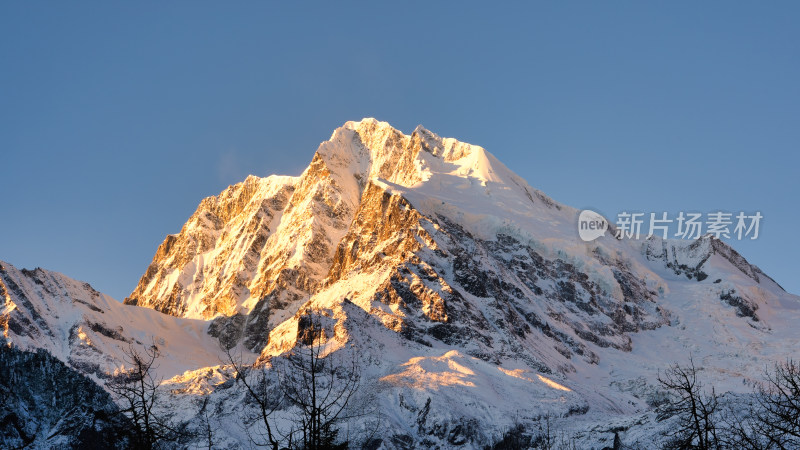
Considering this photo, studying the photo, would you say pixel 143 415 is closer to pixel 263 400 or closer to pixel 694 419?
pixel 694 419

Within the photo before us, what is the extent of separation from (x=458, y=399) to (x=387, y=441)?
18.8 metres

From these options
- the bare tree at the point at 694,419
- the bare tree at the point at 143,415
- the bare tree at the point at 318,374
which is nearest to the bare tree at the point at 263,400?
the bare tree at the point at 318,374

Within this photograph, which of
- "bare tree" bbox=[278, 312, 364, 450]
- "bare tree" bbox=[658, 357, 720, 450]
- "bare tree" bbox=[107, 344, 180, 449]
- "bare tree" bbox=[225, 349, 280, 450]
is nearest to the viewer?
"bare tree" bbox=[225, 349, 280, 450]

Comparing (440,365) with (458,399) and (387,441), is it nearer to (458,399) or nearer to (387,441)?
(458,399)

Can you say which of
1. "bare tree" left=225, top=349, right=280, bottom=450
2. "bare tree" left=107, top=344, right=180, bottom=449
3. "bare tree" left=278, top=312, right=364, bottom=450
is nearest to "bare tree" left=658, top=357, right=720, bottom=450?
"bare tree" left=225, top=349, right=280, bottom=450

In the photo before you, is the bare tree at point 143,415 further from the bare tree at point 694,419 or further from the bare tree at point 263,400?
the bare tree at point 694,419

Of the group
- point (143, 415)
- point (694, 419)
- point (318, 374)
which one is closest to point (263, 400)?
point (694, 419)

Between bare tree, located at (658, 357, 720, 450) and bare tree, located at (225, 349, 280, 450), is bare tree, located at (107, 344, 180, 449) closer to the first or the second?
bare tree, located at (225, 349, 280, 450)

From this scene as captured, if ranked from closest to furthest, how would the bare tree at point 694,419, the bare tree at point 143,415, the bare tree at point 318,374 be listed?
the bare tree at point 143,415 < the bare tree at point 694,419 < the bare tree at point 318,374

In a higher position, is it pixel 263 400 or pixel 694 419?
pixel 263 400

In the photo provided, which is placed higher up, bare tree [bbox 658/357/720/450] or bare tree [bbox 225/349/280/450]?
bare tree [bbox 225/349/280/450]

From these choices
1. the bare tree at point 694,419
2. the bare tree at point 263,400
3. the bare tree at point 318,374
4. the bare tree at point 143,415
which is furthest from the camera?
the bare tree at point 318,374

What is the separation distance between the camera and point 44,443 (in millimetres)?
40781

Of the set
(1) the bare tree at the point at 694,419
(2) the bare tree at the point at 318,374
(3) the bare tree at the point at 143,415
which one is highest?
(2) the bare tree at the point at 318,374
